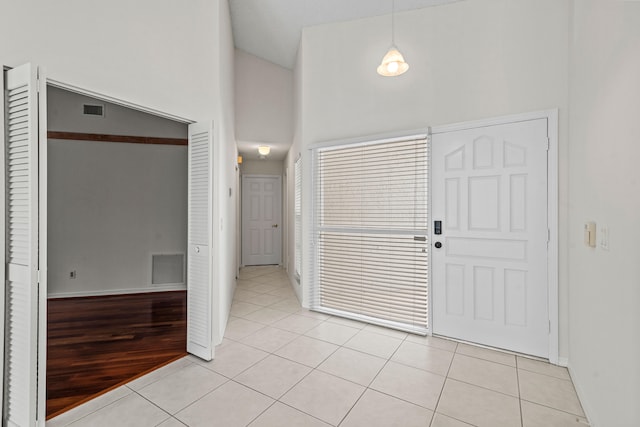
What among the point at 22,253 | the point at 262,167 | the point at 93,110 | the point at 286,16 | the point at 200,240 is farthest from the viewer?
the point at 262,167

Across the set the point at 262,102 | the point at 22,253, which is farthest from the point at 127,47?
the point at 262,102

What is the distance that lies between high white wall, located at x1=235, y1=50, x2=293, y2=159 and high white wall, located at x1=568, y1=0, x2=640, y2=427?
3800 millimetres

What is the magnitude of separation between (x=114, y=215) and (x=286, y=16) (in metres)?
3.89

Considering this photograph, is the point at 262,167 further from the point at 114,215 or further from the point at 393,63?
the point at 393,63

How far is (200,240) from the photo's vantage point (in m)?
2.73

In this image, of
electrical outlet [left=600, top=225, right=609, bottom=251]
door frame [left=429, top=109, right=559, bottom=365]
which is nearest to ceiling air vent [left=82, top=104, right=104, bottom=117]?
door frame [left=429, top=109, right=559, bottom=365]

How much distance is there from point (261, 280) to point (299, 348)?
9.37ft

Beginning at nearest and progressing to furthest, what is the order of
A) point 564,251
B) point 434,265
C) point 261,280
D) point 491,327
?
point 564,251, point 491,327, point 434,265, point 261,280

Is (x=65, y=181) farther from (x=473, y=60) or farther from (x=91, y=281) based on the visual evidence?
(x=473, y=60)

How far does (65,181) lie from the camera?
14.8 ft

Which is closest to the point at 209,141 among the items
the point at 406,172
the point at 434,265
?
the point at 406,172

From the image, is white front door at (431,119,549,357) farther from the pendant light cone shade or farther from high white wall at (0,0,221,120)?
high white wall at (0,0,221,120)

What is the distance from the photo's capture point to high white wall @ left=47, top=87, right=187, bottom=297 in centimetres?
444

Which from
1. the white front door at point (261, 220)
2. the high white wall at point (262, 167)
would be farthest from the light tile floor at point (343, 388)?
the high white wall at point (262, 167)
